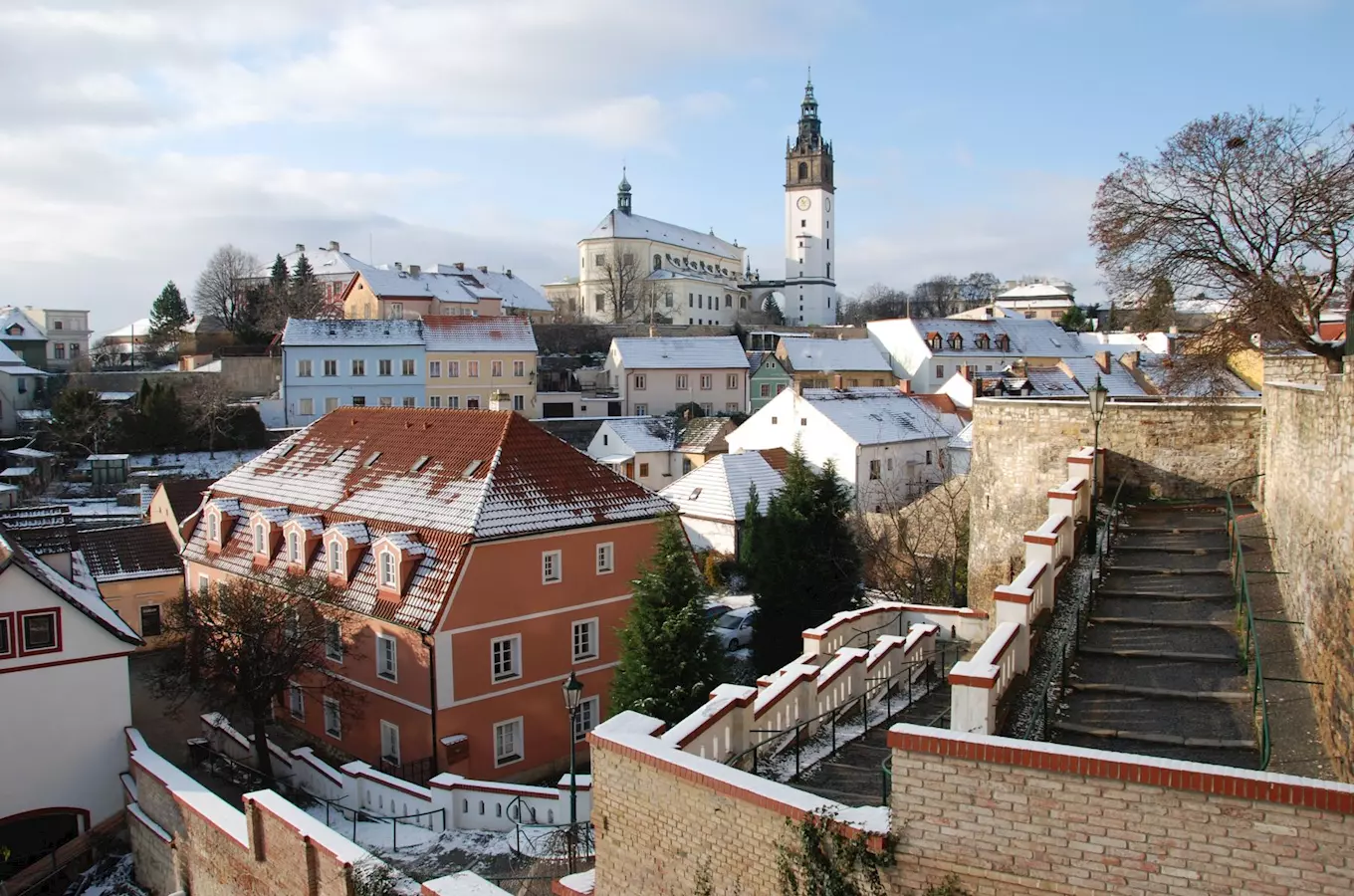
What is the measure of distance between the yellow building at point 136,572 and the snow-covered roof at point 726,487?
17374mm

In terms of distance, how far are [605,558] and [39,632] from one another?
1129 cm

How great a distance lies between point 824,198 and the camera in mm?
116312

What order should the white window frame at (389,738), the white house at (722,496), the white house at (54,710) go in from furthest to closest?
the white house at (722,496) → the white window frame at (389,738) → the white house at (54,710)

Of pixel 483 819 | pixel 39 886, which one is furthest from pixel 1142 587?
pixel 39 886

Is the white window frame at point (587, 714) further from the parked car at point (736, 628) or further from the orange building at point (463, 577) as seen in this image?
the parked car at point (736, 628)

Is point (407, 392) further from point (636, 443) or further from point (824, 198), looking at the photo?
point (824, 198)

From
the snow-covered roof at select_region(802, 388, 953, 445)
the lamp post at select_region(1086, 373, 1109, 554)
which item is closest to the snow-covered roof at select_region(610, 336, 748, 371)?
the snow-covered roof at select_region(802, 388, 953, 445)

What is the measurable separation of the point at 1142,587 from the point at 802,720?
15.5 feet

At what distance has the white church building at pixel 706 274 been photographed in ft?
365

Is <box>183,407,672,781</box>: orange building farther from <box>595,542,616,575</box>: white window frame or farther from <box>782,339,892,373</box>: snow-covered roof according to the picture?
<box>782,339,892,373</box>: snow-covered roof

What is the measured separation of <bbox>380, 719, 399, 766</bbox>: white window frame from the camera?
20453 mm

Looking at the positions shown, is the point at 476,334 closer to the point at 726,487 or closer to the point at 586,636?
the point at 726,487

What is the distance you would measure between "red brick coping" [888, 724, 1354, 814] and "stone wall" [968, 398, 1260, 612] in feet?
37.3

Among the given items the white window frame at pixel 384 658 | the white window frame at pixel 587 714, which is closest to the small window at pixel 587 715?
the white window frame at pixel 587 714
